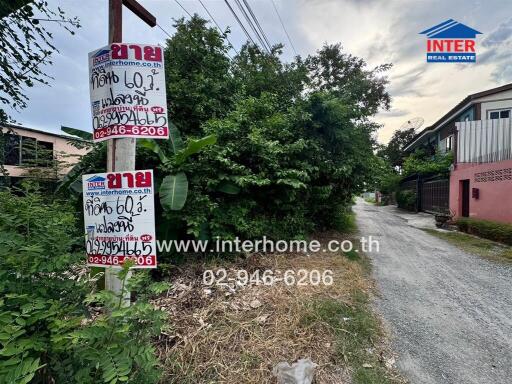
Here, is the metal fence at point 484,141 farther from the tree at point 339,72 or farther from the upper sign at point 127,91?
the upper sign at point 127,91

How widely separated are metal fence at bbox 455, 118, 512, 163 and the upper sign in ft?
35.9

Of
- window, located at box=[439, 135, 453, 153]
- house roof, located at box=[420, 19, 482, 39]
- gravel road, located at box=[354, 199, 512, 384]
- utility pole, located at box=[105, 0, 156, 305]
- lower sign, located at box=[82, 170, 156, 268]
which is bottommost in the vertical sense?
gravel road, located at box=[354, 199, 512, 384]

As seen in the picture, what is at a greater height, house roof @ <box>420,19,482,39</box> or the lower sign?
house roof @ <box>420,19,482,39</box>

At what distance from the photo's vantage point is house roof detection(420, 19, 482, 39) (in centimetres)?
670

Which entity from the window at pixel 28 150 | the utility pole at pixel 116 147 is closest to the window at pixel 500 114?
the utility pole at pixel 116 147

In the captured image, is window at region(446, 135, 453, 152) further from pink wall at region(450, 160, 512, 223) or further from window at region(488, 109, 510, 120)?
pink wall at region(450, 160, 512, 223)

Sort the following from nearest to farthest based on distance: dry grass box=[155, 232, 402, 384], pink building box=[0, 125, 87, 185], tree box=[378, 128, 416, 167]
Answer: dry grass box=[155, 232, 402, 384] < pink building box=[0, 125, 87, 185] < tree box=[378, 128, 416, 167]

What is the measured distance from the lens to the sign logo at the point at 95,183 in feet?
6.24

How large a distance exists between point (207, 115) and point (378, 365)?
4701 millimetres

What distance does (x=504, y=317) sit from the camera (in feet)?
10.7

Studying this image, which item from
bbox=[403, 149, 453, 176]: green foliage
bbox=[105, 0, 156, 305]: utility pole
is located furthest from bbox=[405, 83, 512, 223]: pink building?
bbox=[105, 0, 156, 305]: utility pole

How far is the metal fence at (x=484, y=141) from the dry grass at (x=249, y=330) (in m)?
9.28

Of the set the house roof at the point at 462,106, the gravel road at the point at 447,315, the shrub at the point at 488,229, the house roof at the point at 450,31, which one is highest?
the house roof at the point at 462,106

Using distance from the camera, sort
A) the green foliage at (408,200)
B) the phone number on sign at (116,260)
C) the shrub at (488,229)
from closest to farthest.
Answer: the phone number on sign at (116,260), the shrub at (488,229), the green foliage at (408,200)
